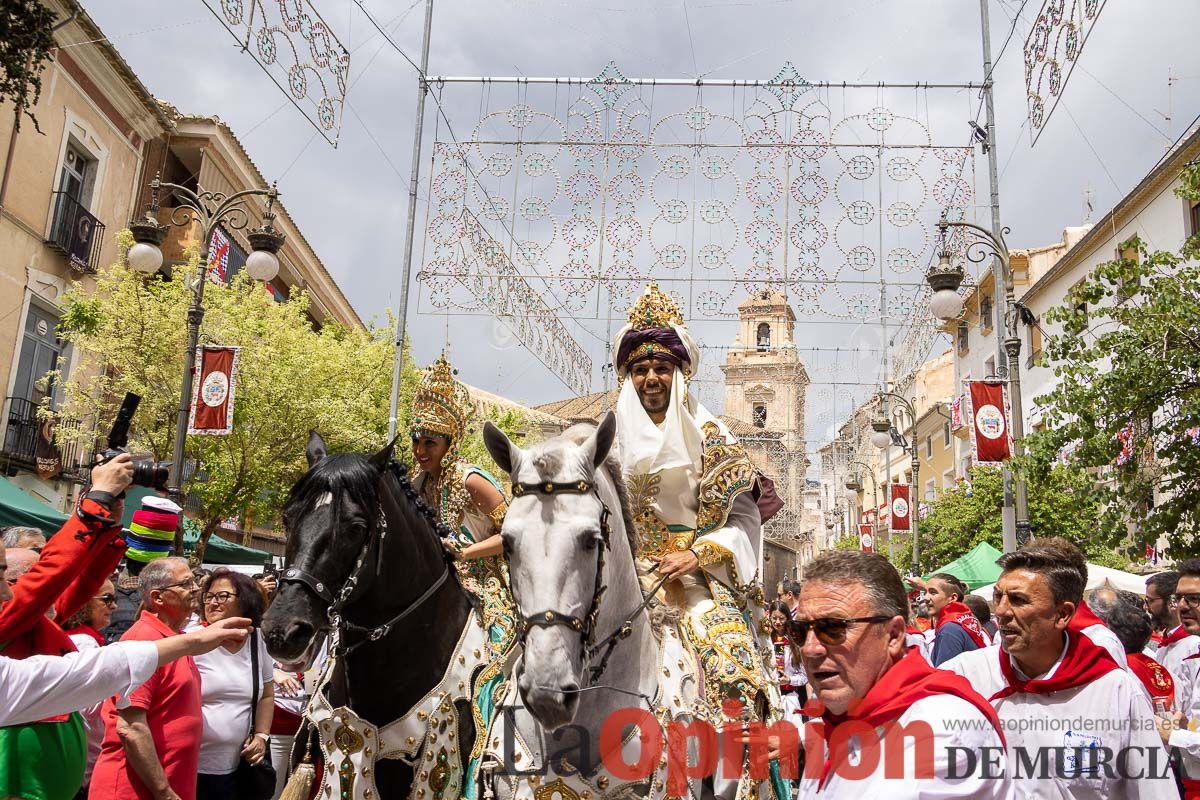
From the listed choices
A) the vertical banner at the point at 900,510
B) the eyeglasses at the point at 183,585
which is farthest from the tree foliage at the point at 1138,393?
the vertical banner at the point at 900,510

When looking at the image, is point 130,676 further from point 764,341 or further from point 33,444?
point 764,341

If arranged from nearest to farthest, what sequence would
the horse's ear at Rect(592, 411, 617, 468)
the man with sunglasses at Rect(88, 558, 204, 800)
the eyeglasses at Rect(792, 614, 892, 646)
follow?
the eyeglasses at Rect(792, 614, 892, 646) → the horse's ear at Rect(592, 411, 617, 468) → the man with sunglasses at Rect(88, 558, 204, 800)

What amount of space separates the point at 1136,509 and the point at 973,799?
10216mm

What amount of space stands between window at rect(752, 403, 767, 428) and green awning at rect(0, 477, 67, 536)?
4585 cm

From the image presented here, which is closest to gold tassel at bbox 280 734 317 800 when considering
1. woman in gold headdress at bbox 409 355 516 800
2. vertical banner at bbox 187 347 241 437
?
woman in gold headdress at bbox 409 355 516 800

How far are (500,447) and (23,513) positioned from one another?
10433mm

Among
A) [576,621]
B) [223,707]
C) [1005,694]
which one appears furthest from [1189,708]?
[223,707]

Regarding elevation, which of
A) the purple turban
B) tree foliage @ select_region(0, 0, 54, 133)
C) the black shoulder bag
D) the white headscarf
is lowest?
the black shoulder bag

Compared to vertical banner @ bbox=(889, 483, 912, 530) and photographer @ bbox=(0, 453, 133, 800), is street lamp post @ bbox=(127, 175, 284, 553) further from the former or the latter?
vertical banner @ bbox=(889, 483, 912, 530)

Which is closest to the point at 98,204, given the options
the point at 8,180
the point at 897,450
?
the point at 8,180

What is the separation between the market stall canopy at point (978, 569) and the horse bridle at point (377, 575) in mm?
13356

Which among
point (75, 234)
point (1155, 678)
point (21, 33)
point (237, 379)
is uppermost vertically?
point (75, 234)

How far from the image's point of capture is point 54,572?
327 centimetres

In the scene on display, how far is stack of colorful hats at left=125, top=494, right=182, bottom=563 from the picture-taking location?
145 inches
